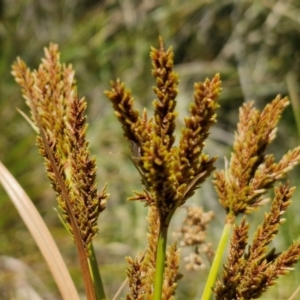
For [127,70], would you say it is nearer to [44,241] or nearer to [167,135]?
[44,241]

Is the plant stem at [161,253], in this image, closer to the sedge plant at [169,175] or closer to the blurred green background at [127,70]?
the sedge plant at [169,175]

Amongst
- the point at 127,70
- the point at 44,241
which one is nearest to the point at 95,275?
the point at 44,241

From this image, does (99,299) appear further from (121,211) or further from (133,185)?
(121,211)

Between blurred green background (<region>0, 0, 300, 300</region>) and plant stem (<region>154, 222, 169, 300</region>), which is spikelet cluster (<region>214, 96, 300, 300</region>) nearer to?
plant stem (<region>154, 222, 169, 300</region>)

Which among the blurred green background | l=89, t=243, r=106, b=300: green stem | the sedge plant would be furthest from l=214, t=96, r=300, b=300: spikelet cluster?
the blurred green background

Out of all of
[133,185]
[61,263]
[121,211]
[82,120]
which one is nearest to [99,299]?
[61,263]
